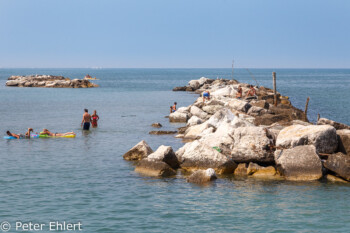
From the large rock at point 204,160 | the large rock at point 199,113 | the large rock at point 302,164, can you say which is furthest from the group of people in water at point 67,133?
the large rock at point 302,164

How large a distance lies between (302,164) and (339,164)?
5.21 feet

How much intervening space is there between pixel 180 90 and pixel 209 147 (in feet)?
247

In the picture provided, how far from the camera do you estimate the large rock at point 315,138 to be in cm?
2098

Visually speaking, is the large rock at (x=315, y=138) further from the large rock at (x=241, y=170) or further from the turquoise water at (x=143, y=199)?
the turquoise water at (x=143, y=199)

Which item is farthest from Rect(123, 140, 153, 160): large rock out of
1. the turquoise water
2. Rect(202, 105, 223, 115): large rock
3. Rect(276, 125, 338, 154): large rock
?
Rect(202, 105, 223, 115): large rock

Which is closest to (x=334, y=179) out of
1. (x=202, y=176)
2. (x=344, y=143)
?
(x=344, y=143)

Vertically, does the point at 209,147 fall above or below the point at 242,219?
above

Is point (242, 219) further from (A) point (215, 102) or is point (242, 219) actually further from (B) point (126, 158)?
(A) point (215, 102)

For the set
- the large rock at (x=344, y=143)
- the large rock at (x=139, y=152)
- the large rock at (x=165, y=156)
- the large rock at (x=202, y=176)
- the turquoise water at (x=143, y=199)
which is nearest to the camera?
the turquoise water at (x=143, y=199)

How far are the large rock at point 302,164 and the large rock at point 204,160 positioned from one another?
2.59m

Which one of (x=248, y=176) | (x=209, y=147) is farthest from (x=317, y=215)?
(x=209, y=147)

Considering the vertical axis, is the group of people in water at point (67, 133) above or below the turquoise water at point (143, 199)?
above

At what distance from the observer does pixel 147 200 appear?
17.4 metres

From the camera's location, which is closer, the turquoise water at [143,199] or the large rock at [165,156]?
the turquoise water at [143,199]
